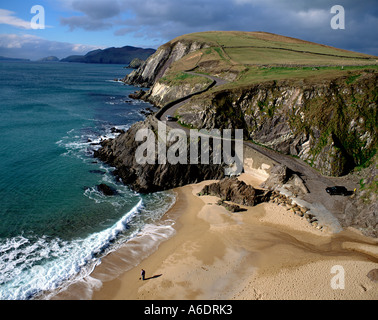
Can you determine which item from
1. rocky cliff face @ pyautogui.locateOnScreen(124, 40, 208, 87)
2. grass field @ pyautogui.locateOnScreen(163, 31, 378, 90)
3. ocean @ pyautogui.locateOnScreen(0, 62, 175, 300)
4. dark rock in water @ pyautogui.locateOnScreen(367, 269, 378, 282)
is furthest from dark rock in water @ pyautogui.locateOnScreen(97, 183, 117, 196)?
rocky cliff face @ pyautogui.locateOnScreen(124, 40, 208, 87)

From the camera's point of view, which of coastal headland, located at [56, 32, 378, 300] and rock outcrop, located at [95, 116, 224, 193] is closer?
coastal headland, located at [56, 32, 378, 300]

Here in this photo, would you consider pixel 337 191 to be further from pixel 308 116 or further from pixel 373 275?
pixel 308 116

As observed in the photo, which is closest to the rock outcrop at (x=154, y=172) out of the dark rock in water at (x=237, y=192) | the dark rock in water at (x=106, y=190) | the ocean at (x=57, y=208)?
the ocean at (x=57, y=208)

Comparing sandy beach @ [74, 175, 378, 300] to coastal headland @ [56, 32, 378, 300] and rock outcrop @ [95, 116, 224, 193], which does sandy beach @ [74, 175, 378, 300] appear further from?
rock outcrop @ [95, 116, 224, 193]

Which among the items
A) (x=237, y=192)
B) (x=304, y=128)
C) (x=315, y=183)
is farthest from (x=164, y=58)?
(x=315, y=183)
